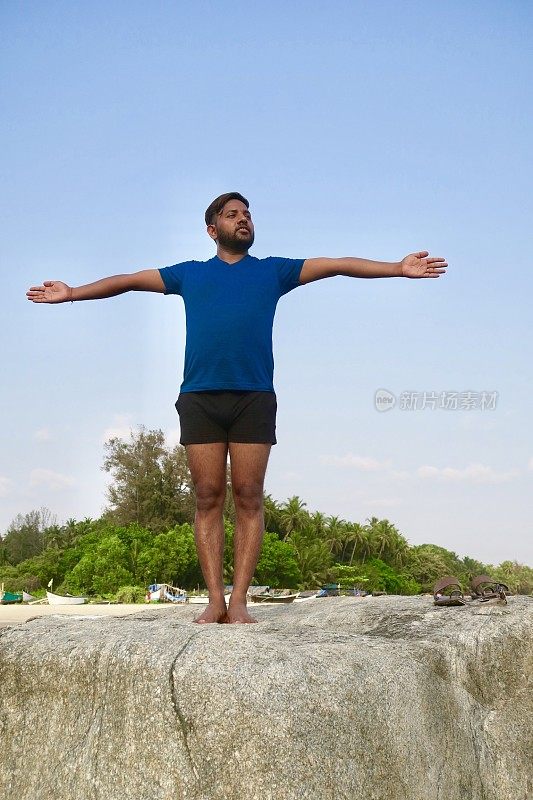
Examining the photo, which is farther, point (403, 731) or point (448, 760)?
point (448, 760)

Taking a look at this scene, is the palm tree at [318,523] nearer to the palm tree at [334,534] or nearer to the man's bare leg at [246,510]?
the palm tree at [334,534]

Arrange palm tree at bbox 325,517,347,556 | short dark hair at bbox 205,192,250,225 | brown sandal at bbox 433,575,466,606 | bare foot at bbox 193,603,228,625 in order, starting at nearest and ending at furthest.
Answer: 1. bare foot at bbox 193,603,228,625
2. brown sandal at bbox 433,575,466,606
3. short dark hair at bbox 205,192,250,225
4. palm tree at bbox 325,517,347,556

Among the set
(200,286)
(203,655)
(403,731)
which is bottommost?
(403,731)

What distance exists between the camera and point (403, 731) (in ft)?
11.5

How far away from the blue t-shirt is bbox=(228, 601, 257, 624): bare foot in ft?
4.31

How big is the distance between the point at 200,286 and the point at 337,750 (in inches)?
113

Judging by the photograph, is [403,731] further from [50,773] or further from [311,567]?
[311,567]

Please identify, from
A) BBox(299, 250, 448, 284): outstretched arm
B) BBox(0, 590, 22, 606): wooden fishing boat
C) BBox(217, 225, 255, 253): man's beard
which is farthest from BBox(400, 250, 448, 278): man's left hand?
BBox(0, 590, 22, 606): wooden fishing boat

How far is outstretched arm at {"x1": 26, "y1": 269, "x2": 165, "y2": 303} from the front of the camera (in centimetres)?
517

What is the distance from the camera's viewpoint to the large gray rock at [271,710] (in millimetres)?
3131

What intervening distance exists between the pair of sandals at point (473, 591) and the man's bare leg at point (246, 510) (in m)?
1.28

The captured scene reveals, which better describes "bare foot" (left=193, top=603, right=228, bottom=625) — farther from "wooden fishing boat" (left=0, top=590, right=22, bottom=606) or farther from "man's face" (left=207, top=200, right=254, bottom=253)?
"wooden fishing boat" (left=0, top=590, right=22, bottom=606)

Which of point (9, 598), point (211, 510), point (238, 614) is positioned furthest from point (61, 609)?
point (238, 614)

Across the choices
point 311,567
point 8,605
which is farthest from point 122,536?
point 311,567
